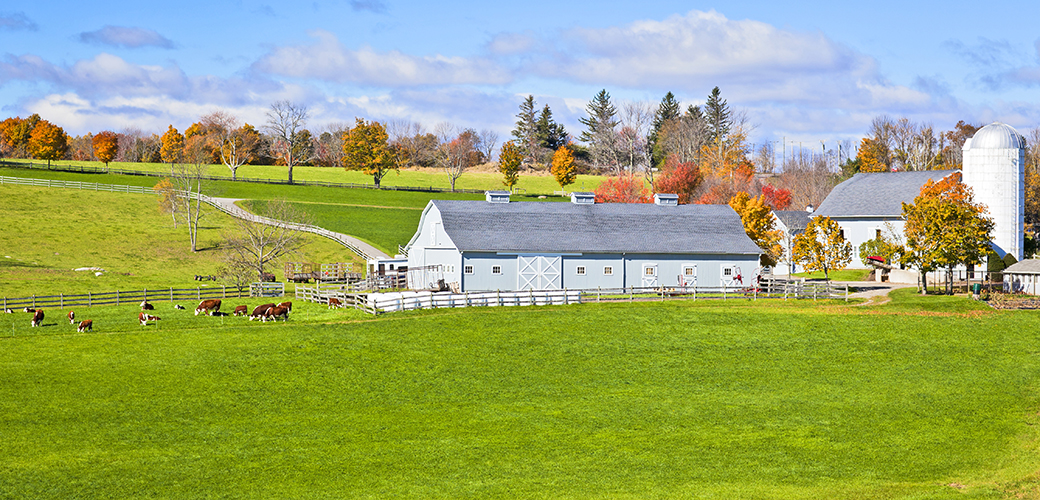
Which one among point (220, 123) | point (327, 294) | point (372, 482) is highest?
point (220, 123)

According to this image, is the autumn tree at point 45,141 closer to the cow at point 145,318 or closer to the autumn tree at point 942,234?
the cow at point 145,318

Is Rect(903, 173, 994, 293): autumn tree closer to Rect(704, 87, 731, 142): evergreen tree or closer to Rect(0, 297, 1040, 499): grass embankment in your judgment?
Rect(0, 297, 1040, 499): grass embankment

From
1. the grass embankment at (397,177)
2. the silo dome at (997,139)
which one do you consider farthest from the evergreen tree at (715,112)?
the silo dome at (997,139)

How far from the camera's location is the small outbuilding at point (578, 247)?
2016 inches

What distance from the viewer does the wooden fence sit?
4216cm

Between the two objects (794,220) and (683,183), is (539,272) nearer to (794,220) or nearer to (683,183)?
(794,220)

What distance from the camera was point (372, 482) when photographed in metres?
18.9

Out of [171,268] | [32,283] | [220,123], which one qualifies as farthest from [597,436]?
[220,123]

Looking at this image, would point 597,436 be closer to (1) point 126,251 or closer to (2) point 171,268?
(2) point 171,268

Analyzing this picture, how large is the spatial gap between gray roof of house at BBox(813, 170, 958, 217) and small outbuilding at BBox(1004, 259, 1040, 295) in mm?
14549

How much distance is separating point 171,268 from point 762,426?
51347 mm

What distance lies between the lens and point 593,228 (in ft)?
179

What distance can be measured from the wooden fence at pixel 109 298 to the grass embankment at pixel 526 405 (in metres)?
2.05

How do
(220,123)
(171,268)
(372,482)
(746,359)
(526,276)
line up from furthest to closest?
(220,123) < (171,268) < (526,276) < (746,359) < (372,482)
